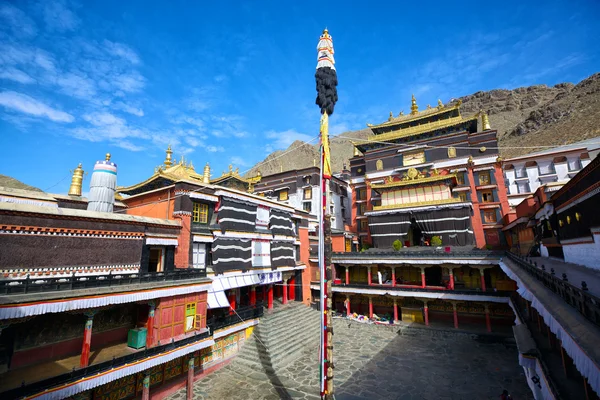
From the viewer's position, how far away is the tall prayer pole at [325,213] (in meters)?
7.89

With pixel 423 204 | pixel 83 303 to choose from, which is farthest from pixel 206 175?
pixel 423 204

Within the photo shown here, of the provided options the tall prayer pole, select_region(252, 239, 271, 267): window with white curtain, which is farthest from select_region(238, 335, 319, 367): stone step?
the tall prayer pole

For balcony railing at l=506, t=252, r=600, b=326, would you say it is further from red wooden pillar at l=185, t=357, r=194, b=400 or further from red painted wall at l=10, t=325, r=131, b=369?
red painted wall at l=10, t=325, r=131, b=369

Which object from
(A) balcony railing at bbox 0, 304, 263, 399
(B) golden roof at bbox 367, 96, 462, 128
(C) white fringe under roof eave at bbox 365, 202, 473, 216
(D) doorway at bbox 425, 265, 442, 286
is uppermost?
(B) golden roof at bbox 367, 96, 462, 128

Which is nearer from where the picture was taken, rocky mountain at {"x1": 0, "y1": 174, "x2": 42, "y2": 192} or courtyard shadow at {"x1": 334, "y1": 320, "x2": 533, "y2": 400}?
courtyard shadow at {"x1": 334, "y1": 320, "x2": 533, "y2": 400}

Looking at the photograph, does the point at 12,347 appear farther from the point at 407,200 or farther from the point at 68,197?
the point at 407,200

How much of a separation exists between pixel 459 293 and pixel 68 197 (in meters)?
29.2

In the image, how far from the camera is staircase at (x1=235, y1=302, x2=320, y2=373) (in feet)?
55.5

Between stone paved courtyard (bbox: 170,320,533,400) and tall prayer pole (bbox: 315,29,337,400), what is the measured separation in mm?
7113

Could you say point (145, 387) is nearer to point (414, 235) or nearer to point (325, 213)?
point (325, 213)

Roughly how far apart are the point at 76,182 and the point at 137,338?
41.5 ft

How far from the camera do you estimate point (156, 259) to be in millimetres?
16250

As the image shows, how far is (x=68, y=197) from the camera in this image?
17.6 m

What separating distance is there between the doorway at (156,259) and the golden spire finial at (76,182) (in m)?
7.56
